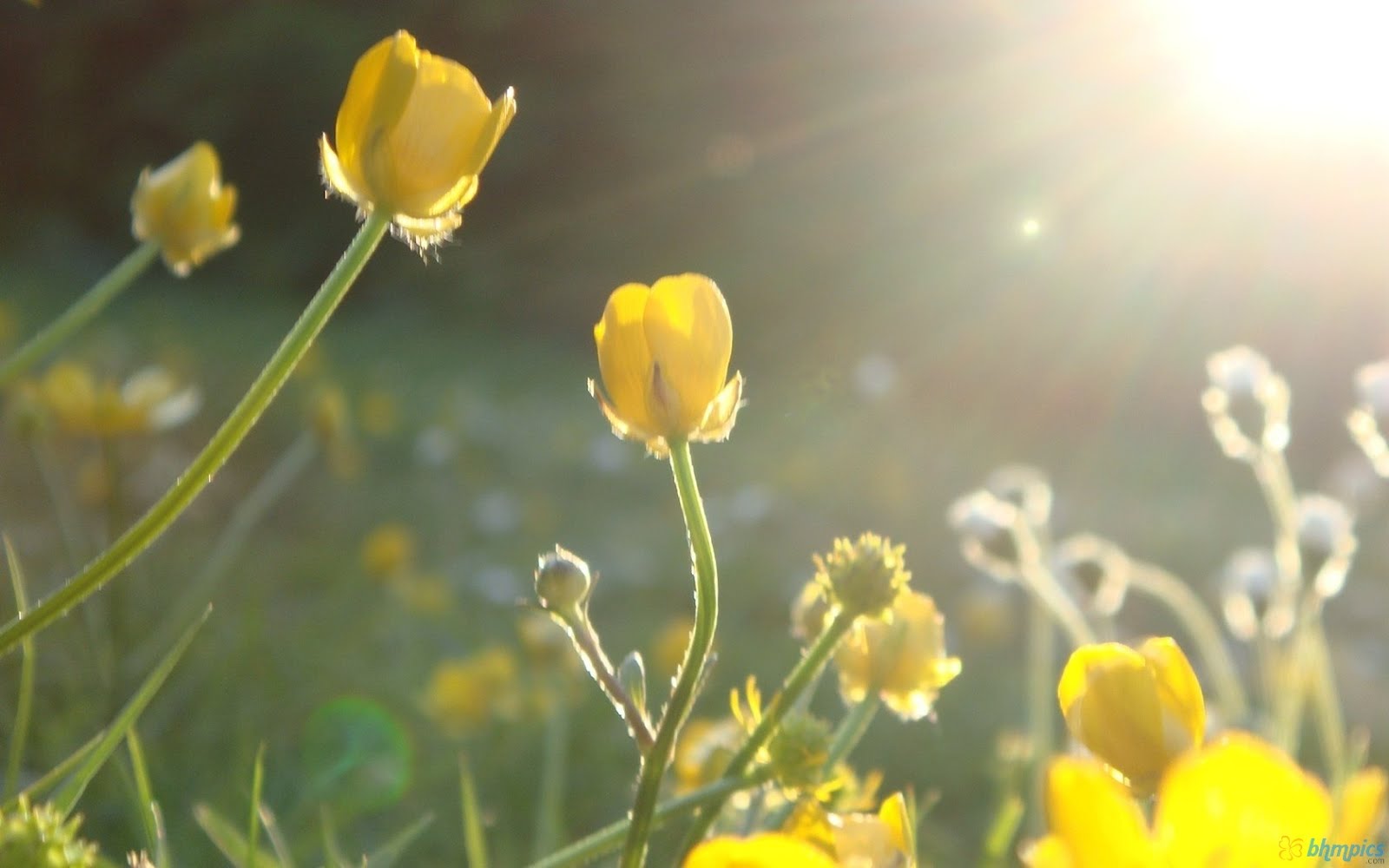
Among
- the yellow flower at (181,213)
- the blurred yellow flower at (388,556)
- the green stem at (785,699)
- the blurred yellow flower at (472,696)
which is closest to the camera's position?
the green stem at (785,699)

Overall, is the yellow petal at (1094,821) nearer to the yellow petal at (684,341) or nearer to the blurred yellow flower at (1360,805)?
the blurred yellow flower at (1360,805)

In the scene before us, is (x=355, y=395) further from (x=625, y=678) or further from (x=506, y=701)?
(x=625, y=678)

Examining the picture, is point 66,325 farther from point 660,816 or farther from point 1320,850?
point 1320,850

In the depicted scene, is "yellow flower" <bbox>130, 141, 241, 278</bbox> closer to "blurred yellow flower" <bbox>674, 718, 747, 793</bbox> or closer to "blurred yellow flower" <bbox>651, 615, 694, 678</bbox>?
"blurred yellow flower" <bbox>674, 718, 747, 793</bbox>

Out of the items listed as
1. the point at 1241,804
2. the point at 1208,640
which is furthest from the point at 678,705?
the point at 1208,640

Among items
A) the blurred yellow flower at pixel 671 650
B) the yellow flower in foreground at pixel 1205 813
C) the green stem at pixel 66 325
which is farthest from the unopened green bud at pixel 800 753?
the blurred yellow flower at pixel 671 650

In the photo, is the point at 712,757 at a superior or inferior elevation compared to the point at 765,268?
superior
